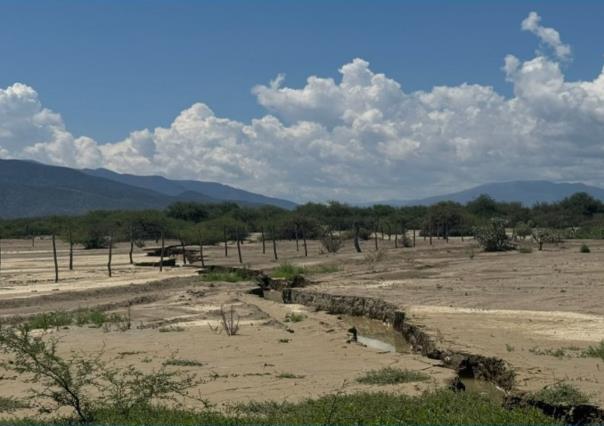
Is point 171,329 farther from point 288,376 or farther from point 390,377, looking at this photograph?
point 390,377

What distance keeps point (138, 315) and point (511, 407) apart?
51.5 ft

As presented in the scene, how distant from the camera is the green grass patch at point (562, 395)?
10625 millimetres

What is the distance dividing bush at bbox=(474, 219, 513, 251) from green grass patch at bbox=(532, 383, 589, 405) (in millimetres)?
42502

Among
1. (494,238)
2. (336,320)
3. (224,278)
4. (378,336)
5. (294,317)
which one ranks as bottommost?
(378,336)

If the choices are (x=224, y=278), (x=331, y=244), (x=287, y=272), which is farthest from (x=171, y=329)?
(x=331, y=244)

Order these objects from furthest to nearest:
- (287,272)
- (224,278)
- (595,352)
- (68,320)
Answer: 1. (287,272)
2. (224,278)
3. (68,320)
4. (595,352)

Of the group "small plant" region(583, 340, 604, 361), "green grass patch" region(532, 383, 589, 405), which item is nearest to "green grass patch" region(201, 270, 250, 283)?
"small plant" region(583, 340, 604, 361)

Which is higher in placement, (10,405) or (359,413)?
(359,413)

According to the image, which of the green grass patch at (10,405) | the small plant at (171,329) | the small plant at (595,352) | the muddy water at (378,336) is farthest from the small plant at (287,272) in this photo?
the green grass patch at (10,405)

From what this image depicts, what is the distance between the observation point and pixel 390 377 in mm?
12984

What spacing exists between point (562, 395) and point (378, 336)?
10.4 m

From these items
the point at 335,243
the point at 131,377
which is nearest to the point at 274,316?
the point at 131,377

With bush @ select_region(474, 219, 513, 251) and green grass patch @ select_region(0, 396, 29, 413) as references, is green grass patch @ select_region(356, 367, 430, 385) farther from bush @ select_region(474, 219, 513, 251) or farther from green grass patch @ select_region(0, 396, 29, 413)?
bush @ select_region(474, 219, 513, 251)

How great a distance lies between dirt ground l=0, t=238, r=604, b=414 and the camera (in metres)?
13.5
